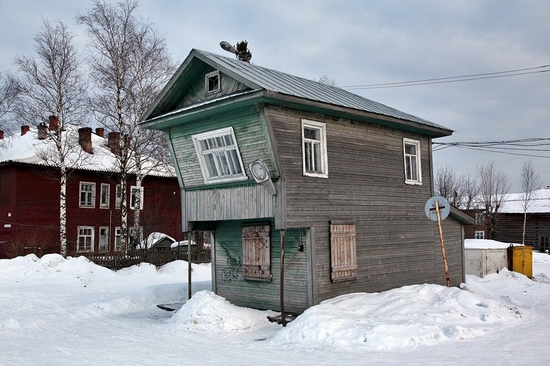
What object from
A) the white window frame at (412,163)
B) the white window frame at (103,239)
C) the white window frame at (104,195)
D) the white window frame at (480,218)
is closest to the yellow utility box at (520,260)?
the white window frame at (412,163)

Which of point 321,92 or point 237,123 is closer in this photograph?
point 237,123

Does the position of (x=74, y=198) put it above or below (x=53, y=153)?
below

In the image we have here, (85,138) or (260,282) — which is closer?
(260,282)

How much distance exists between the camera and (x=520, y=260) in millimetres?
23609

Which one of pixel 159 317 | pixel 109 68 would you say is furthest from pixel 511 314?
pixel 109 68

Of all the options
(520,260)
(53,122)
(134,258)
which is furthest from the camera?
(53,122)

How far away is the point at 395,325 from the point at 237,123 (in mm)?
6293

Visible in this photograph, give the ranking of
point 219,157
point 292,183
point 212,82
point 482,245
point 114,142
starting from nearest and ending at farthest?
1. point 292,183
2. point 219,157
3. point 212,82
4. point 482,245
5. point 114,142

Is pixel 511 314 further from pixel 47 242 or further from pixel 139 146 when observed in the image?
pixel 47 242

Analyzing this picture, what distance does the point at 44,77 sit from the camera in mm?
27531

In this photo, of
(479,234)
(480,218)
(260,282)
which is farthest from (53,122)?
(480,218)

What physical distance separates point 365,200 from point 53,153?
2317 cm

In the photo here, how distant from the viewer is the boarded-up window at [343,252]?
14.2 metres

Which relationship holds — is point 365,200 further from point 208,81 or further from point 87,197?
point 87,197
